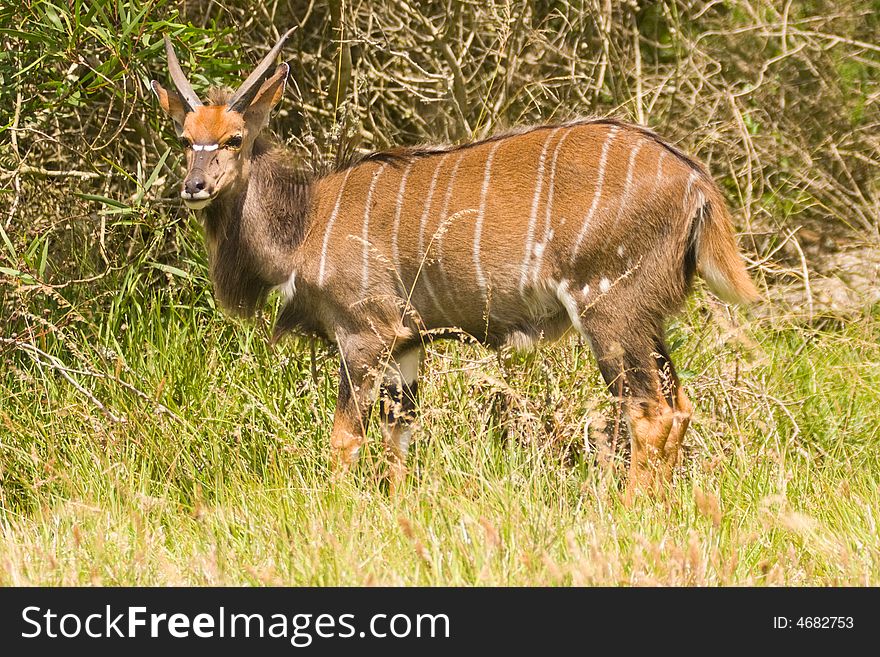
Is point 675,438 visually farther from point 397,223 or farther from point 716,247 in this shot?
point 397,223

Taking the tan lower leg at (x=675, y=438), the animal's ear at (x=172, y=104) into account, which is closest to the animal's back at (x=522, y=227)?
the tan lower leg at (x=675, y=438)

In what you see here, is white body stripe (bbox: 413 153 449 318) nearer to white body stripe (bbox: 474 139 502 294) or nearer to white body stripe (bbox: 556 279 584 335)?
white body stripe (bbox: 474 139 502 294)

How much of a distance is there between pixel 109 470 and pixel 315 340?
2.48 ft

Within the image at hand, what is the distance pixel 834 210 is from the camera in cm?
525

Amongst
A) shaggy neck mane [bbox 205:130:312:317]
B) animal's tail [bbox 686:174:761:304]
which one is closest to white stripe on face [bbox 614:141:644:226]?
animal's tail [bbox 686:174:761:304]

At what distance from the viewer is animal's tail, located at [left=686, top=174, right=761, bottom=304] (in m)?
3.40

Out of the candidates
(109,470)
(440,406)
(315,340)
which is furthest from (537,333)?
(109,470)

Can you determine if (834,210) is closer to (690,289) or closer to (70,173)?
(690,289)

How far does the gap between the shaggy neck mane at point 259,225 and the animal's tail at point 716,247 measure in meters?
1.19

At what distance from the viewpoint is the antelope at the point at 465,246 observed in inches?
134

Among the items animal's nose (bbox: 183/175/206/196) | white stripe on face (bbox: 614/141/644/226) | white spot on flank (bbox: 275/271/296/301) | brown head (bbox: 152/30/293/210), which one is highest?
brown head (bbox: 152/30/293/210)

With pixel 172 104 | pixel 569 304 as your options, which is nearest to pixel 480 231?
pixel 569 304

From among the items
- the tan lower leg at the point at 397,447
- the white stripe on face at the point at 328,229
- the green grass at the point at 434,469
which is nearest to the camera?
the green grass at the point at 434,469

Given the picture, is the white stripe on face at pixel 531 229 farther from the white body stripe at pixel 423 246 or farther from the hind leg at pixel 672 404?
the hind leg at pixel 672 404
